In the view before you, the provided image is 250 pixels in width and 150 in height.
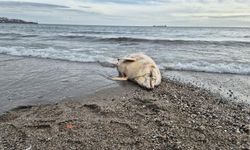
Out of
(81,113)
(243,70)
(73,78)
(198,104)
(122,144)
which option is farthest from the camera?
(243,70)

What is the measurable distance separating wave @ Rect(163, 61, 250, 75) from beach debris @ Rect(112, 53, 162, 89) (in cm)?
262

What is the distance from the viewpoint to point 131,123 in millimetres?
5176

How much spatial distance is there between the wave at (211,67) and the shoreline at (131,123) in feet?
12.5

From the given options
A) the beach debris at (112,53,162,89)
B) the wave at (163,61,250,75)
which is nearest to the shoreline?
the beach debris at (112,53,162,89)

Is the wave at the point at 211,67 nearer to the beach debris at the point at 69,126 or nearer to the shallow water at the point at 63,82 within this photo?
the shallow water at the point at 63,82

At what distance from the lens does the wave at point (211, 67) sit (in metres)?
10.6

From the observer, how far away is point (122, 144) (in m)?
4.36

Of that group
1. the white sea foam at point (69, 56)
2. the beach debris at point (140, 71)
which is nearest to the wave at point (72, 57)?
the white sea foam at point (69, 56)

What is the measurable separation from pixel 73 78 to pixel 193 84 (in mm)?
3559

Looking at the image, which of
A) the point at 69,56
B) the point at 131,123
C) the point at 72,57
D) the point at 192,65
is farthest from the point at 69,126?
the point at 69,56

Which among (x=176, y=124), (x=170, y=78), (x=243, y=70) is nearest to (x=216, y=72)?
(x=243, y=70)

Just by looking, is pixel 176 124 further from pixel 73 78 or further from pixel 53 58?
pixel 53 58

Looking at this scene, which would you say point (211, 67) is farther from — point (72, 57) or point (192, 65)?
point (72, 57)

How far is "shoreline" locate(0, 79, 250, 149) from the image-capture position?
4422mm
